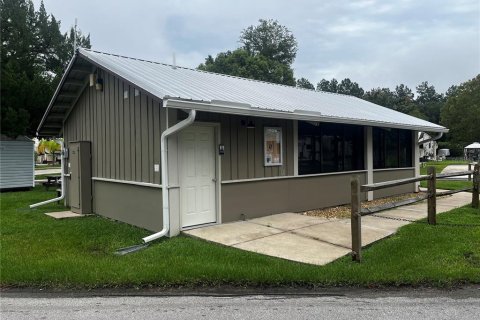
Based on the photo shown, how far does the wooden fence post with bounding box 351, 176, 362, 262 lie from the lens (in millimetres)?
5719

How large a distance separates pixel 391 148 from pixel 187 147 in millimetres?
8609

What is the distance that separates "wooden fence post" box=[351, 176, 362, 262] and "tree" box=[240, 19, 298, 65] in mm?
51414

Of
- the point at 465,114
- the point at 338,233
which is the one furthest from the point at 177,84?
the point at 465,114

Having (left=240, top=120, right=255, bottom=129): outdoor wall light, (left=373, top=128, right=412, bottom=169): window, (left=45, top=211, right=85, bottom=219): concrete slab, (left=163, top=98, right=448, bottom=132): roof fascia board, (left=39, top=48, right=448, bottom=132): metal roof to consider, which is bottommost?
(left=45, top=211, right=85, bottom=219): concrete slab

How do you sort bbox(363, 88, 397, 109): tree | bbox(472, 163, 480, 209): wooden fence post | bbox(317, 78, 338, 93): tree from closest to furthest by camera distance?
bbox(472, 163, 480, 209): wooden fence post < bbox(363, 88, 397, 109): tree < bbox(317, 78, 338, 93): tree

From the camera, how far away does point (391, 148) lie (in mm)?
13688

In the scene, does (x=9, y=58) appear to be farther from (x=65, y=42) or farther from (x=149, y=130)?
(x=149, y=130)

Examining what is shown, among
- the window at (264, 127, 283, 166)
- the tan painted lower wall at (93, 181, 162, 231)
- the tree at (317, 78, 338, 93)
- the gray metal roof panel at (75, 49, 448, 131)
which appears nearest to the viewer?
the gray metal roof panel at (75, 49, 448, 131)

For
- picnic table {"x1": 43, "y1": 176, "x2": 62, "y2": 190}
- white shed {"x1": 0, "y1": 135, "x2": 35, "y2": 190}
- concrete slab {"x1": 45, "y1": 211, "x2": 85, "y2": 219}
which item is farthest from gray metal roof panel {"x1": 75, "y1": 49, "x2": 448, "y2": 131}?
white shed {"x1": 0, "y1": 135, "x2": 35, "y2": 190}

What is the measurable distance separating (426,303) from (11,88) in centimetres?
1655

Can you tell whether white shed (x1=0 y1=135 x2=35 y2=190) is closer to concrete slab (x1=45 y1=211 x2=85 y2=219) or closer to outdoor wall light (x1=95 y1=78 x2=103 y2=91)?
concrete slab (x1=45 y1=211 x2=85 y2=219)

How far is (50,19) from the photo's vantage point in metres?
21.9

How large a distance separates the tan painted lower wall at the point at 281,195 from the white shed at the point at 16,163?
1228 centimetres

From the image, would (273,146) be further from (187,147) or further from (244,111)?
(187,147)
